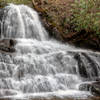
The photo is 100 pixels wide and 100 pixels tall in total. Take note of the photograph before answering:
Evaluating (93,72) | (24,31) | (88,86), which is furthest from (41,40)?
(88,86)

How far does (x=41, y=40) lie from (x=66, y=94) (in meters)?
7.54

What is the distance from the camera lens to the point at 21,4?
19609 millimetres

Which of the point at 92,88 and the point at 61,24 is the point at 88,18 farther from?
the point at 92,88

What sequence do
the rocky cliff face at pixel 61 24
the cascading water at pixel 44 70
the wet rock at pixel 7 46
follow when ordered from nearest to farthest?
the cascading water at pixel 44 70, the wet rock at pixel 7 46, the rocky cliff face at pixel 61 24

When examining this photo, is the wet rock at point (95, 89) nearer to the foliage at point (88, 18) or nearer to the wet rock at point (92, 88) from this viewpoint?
the wet rock at point (92, 88)

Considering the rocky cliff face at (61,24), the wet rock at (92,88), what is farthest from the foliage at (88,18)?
the wet rock at (92,88)

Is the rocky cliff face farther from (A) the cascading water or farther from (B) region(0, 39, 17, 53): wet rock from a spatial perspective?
(B) region(0, 39, 17, 53): wet rock

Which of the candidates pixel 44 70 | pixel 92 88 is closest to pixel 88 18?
pixel 44 70

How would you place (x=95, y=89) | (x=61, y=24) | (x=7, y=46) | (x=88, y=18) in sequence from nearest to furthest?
(x=95, y=89) → (x=7, y=46) → (x=88, y=18) → (x=61, y=24)

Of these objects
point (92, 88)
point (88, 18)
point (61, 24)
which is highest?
point (88, 18)

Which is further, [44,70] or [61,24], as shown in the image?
[61,24]

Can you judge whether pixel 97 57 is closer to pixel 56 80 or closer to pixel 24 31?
pixel 56 80

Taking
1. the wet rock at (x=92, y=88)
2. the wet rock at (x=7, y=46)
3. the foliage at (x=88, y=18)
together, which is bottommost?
the wet rock at (x=92, y=88)

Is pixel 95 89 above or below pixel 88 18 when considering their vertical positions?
below
